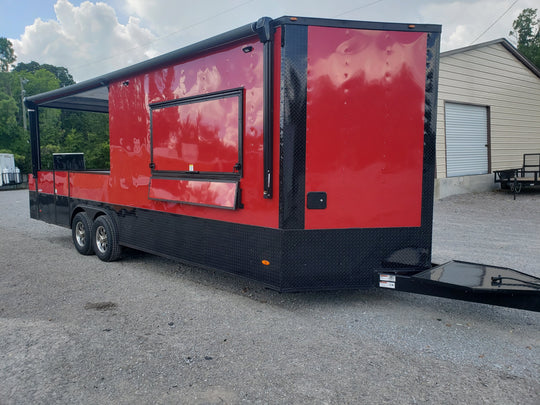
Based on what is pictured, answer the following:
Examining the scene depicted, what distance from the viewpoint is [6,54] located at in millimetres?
51781

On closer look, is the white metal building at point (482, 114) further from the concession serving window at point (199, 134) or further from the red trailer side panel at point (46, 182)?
the red trailer side panel at point (46, 182)

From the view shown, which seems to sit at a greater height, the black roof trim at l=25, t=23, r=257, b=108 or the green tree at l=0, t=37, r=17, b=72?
the green tree at l=0, t=37, r=17, b=72

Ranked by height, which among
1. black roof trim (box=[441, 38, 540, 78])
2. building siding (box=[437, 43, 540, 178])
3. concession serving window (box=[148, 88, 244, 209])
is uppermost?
black roof trim (box=[441, 38, 540, 78])

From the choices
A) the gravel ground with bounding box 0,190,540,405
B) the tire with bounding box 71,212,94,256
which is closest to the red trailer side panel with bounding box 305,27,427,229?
the gravel ground with bounding box 0,190,540,405

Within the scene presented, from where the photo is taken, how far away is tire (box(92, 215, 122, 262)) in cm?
639

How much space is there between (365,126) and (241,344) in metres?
2.28

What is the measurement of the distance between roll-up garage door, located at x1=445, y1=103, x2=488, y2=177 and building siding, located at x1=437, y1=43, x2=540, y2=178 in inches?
9.9

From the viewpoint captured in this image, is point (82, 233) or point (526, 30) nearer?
point (82, 233)

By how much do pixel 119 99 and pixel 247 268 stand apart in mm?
3416

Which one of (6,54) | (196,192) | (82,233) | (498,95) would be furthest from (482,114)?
(6,54)

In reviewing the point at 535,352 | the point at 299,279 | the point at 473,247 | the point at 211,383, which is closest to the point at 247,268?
the point at 299,279

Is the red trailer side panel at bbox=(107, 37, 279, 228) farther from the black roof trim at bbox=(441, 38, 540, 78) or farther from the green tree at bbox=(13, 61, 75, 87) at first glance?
the green tree at bbox=(13, 61, 75, 87)

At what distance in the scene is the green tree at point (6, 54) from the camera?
51.1 m

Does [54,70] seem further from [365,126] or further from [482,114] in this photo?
[365,126]
